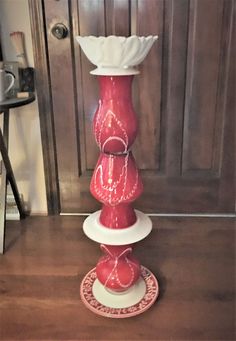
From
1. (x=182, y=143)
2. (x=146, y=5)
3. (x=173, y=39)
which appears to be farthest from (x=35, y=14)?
(x=182, y=143)

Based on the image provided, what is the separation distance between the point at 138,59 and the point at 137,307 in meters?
0.82

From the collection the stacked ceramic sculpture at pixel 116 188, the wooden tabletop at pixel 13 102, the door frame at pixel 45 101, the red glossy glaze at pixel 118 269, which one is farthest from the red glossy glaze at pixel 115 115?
the door frame at pixel 45 101

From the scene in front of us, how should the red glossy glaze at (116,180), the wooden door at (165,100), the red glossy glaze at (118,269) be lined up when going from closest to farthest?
the red glossy glaze at (116,180), the red glossy glaze at (118,269), the wooden door at (165,100)

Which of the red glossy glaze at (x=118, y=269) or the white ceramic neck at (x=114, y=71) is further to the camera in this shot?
the red glossy glaze at (x=118, y=269)

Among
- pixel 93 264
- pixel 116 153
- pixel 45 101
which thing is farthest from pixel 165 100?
pixel 93 264

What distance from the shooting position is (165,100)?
1.68 metres

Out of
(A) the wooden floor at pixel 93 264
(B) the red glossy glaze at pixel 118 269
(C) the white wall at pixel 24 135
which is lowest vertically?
(A) the wooden floor at pixel 93 264

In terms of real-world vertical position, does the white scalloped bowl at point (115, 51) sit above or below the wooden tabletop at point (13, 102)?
above

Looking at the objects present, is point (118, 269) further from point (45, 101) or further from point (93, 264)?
point (45, 101)

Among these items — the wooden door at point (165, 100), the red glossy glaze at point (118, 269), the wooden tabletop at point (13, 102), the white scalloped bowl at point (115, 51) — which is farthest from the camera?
the wooden door at point (165, 100)

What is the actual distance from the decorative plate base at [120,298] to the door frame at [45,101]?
1.94 feet

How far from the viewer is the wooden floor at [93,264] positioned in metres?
1.19

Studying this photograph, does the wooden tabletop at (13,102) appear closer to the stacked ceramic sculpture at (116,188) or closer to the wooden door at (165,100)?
the wooden door at (165,100)

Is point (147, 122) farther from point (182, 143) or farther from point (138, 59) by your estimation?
point (138, 59)
